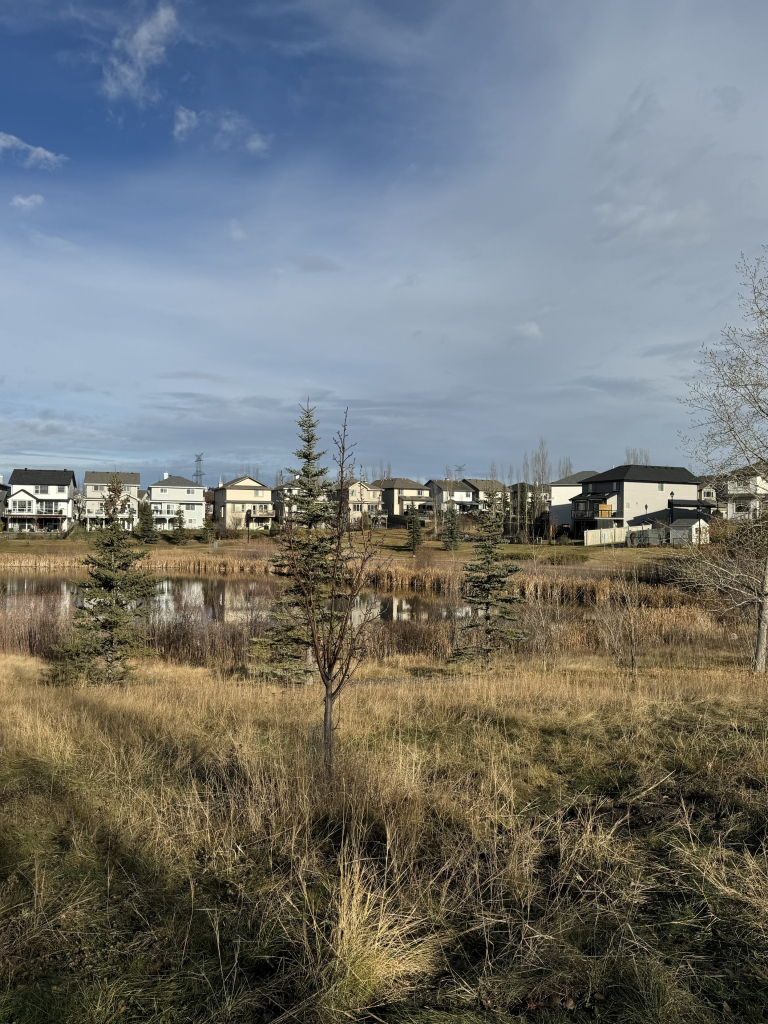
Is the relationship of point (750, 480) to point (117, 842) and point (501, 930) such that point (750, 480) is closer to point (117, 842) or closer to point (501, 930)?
point (501, 930)

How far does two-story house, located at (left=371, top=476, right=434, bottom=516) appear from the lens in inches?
3848

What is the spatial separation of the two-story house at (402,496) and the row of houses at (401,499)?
0.15m

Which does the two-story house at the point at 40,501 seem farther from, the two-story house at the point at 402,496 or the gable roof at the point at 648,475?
the gable roof at the point at 648,475

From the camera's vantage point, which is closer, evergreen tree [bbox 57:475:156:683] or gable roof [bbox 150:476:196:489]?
evergreen tree [bbox 57:475:156:683]

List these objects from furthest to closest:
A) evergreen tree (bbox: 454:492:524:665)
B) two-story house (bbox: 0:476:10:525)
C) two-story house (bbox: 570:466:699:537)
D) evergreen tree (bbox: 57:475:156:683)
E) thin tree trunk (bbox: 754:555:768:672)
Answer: two-story house (bbox: 0:476:10:525) < two-story house (bbox: 570:466:699:537) < evergreen tree (bbox: 454:492:524:665) < evergreen tree (bbox: 57:475:156:683) < thin tree trunk (bbox: 754:555:768:672)

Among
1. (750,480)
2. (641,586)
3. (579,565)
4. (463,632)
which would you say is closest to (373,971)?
(750,480)

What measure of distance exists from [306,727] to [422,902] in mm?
4250

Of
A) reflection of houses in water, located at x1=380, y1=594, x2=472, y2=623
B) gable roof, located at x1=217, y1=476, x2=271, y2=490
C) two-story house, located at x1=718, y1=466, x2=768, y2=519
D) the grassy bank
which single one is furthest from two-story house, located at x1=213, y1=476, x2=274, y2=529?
the grassy bank

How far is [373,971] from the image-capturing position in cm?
313

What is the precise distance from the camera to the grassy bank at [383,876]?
3.05m

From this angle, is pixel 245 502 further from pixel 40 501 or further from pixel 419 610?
pixel 419 610

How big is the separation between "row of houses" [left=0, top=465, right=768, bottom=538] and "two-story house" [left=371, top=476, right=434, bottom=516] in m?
0.15

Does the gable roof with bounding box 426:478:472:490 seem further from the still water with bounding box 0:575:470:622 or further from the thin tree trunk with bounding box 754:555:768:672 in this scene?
the thin tree trunk with bounding box 754:555:768:672

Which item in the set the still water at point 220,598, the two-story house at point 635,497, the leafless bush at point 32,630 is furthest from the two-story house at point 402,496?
the leafless bush at point 32,630
